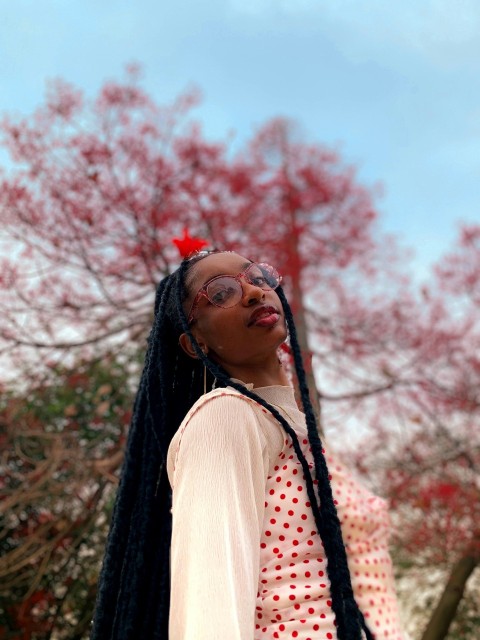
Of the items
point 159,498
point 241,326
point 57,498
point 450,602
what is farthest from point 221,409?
point 450,602

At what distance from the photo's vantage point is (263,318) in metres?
1.59

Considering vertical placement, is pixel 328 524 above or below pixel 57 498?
below

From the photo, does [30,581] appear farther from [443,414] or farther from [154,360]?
[154,360]

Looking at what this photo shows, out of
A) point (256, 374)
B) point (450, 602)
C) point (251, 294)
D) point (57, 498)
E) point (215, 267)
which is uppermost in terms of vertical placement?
point (57, 498)

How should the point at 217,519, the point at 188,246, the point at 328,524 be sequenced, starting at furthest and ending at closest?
the point at 188,246, the point at 328,524, the point at 217,519

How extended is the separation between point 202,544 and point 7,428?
5.15 m

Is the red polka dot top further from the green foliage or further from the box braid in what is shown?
the green foliage

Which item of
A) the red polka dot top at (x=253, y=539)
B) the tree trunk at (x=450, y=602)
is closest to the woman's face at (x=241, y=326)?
the red polka dot top at (x=253, y=539)

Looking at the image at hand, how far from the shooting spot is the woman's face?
5.21 feet

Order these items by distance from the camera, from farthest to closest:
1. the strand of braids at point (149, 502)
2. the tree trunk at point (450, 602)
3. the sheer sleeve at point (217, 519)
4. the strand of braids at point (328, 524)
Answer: the tree trunk at point (450, 602), the strand of braids at point (149, 502), the strand of braids at point (328, 524), the sheer sleeve at point (217, 519)

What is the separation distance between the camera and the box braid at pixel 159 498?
4.33 ft

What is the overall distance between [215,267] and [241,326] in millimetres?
172

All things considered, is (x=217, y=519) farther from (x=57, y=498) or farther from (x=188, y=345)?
(x=57, y=498)

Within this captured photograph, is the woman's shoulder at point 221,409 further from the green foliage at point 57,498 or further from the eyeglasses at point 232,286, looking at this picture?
the green foliage at point 57,498
